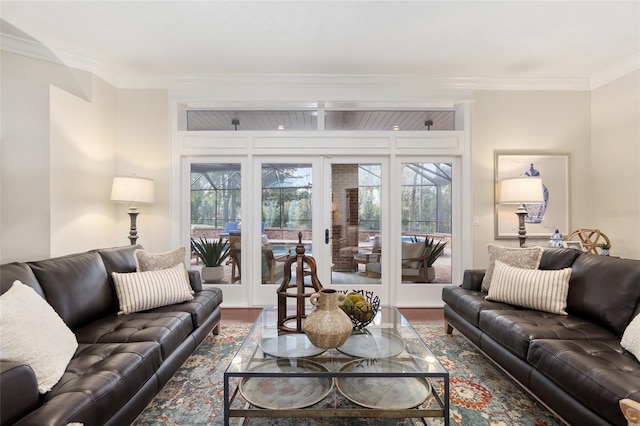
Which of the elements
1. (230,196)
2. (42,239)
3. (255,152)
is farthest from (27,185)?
(255,152)

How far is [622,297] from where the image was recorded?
210cm

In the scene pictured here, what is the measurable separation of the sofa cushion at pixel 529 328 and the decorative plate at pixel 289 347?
118 centimetres

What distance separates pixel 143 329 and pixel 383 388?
1.51 m

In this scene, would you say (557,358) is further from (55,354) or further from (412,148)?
(412,148)

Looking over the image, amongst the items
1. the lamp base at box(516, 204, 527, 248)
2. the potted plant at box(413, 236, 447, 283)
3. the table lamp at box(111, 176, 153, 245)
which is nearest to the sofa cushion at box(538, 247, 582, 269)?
the lamp base at box(516, 204, 527, 248)

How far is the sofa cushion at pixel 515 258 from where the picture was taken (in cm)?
281

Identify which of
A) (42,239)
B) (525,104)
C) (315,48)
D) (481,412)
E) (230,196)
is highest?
(315,48)

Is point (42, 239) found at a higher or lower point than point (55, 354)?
higher

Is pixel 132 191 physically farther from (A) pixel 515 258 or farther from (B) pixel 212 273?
(A) pixel 515 258

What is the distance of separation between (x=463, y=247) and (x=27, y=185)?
179 inches

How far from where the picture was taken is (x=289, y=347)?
78.2 inches

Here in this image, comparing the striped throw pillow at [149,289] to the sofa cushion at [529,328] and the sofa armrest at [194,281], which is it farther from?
the sofa cushion at [529,328]

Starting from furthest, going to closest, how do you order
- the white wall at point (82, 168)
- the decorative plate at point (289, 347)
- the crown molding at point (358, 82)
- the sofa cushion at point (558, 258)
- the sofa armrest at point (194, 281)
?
the crown molding at point (358, 82)
the white wall at point (82, 168)
the sofa armrest at point (194, 281)
the sofa cushion at point (558, 258)
the decorative plate at point (289, 347)

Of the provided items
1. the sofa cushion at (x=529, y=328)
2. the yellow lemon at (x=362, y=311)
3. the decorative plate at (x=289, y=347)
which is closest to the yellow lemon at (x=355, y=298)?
the yellow lemon at (x=362, y=311)
